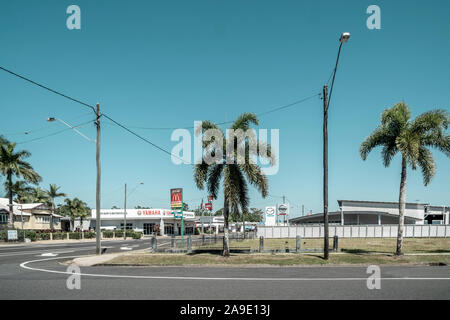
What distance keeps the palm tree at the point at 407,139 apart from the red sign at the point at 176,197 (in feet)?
41.4

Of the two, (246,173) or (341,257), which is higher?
(246,173)

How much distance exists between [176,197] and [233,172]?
346 inches

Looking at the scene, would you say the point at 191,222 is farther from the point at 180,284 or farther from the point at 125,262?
the point at 180,284

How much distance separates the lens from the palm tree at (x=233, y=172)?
18.3 m

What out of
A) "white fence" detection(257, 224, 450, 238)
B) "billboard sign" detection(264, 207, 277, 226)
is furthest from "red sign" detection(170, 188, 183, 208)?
"billboard sign" detection(264, 207, 277, 226)

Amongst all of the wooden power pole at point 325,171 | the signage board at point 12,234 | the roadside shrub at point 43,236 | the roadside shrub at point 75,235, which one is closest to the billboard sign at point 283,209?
the roadside shrub at point 75,235

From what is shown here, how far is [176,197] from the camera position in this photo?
85.8 ft

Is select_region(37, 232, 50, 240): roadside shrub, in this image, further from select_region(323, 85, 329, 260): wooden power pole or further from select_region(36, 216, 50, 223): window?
select_region(323, 85, 329, 260): wooden power pole

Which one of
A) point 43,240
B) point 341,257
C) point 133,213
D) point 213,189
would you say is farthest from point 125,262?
point 133,213

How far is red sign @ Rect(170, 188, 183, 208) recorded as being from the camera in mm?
25922

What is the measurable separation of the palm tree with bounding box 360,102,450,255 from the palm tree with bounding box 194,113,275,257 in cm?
662
